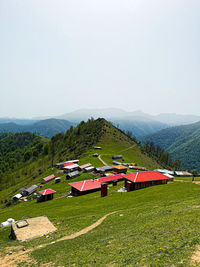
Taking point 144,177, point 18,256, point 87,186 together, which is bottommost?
point 87,186

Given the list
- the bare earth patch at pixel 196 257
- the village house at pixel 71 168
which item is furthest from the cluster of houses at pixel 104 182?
the bare earth patch at pixel 196 257

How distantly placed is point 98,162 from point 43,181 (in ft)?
143

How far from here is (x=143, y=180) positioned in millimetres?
64750

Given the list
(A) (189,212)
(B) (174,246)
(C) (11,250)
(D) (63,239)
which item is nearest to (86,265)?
(B) (174,246)

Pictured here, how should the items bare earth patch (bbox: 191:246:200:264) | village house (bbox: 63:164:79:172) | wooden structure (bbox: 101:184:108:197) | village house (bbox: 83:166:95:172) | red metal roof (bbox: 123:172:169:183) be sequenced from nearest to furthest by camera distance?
bare earth patch (bbox: 191:246:200:264) < wooden structure (bbox: 101:184:108:197) < red metal roof (bbox: 123:172:169:183) < village house (bbox: 83:166:95:172) < village house (bbox: 63:164:79:172)

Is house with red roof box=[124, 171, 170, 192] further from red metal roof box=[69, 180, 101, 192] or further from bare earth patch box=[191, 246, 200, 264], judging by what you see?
bare earth patch box=[191, 246, 200, 264]

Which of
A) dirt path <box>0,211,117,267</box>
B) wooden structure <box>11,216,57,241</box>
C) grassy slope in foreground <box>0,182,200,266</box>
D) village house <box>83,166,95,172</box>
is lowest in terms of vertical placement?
village house <box>83,166,95,172</box>

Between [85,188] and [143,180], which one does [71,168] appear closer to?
[85,188]

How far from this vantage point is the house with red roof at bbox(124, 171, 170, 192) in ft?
209

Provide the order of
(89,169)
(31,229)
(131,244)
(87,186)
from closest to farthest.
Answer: (131,244) → (31,229) → (87,186) → (89,169)

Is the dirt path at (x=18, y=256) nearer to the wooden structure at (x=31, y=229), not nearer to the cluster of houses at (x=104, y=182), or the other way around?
the wooden structure at (x=31, y=229)

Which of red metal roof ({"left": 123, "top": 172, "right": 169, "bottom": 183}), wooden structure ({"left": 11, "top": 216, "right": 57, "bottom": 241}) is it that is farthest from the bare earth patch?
red metal roof ({"left": 123, "top": 172, "right": 169, "bottom": 183})

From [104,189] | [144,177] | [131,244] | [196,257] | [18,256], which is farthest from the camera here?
[144,177]

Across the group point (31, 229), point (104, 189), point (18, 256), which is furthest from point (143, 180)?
point (18, 256)
